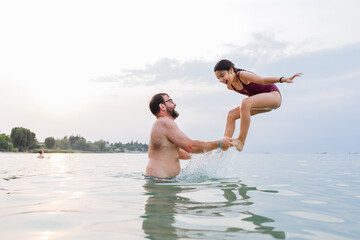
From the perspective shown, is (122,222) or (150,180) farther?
(150,180)

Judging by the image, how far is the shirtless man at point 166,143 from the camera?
694 cm

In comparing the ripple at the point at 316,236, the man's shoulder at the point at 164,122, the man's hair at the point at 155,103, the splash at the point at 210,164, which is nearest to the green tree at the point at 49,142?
the splash at the point at 210,164

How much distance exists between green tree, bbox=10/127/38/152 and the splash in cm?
9745

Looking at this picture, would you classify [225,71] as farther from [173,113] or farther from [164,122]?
[164,122]

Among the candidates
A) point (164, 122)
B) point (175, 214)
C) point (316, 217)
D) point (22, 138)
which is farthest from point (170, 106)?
point (22, 138)

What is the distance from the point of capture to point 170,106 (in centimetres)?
757

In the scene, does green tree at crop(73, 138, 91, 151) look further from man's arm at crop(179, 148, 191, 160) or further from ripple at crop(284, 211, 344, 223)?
ripple at crop(284, 211, 344, 223)

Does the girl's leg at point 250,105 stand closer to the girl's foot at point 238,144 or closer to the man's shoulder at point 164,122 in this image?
the girl's foot at point 238,144

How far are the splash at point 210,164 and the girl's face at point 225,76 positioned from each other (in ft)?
5.54

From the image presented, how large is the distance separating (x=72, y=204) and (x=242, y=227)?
2.46m

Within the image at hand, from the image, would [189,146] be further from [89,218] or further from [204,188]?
[89,218]

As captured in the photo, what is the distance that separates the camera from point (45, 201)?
15.8ft

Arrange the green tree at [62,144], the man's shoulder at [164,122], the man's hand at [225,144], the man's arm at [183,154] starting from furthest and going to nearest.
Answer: the green tree at [62,144]
the man's arm at [183,154]
the man's hand at [225,144]
the man's shoulder at [164,122]

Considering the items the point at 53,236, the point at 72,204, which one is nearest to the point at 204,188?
the point at 72,204
